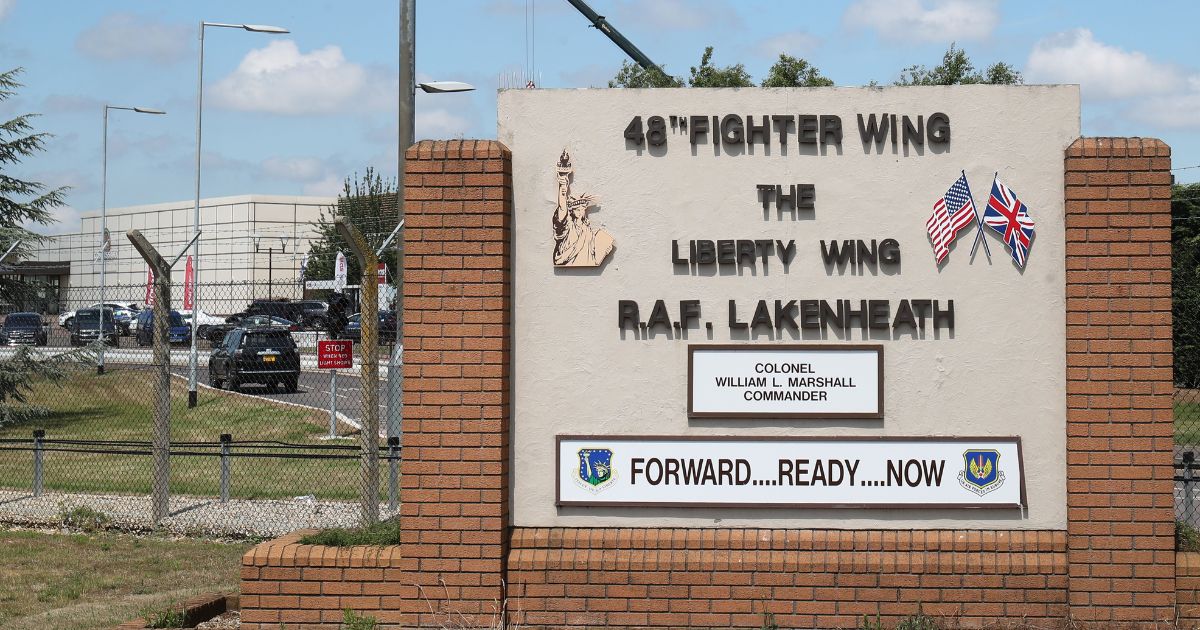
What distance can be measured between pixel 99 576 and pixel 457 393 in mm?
4292

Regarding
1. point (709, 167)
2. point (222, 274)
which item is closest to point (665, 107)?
point (709, 167)

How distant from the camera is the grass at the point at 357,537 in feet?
25.4

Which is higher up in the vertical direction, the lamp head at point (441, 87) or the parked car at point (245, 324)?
the lamp head at point (441, 87)

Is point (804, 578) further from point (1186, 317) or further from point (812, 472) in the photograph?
point (1186, 317)

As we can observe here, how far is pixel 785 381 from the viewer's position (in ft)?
23.8

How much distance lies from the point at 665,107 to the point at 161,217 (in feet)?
Answer: 242

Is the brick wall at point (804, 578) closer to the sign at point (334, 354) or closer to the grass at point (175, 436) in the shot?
the sign at point (334, 354)

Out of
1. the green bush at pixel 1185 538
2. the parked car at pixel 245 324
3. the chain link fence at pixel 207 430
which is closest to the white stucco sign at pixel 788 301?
the green bush at pixel 1185 538

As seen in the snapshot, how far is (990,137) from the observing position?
7.24m

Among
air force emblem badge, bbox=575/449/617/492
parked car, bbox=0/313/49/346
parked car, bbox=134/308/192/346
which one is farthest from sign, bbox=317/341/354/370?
parked car, bbox=0/313/49/346

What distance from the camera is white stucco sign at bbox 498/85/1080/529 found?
7199 millimetres

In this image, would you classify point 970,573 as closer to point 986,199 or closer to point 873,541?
point 873,541

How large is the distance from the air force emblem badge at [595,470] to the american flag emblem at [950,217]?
7.26 ft

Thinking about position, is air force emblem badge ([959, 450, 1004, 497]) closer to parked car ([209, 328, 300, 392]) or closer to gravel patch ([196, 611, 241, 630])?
gravel patch ([196, 611, 241, 630])
